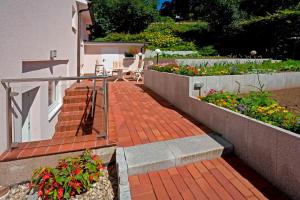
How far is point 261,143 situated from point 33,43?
429cm

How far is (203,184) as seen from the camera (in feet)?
10.3

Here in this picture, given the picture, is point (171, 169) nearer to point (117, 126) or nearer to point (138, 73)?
point (117, 126)

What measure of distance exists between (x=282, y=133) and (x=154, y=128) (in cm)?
258

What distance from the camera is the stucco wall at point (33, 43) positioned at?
3371 millimetres

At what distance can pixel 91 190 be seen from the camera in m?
3.20

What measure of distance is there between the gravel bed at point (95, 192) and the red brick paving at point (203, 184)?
0.31 m

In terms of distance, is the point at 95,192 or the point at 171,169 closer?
the point at 95,192

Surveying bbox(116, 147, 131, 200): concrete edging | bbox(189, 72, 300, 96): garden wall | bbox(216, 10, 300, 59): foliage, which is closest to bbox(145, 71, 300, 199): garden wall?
bbox(189, 72, 300, 96): garden wall

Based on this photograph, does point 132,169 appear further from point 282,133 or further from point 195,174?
point 282,133

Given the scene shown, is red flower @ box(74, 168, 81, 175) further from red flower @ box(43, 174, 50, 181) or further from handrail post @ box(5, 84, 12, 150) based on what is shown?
handrail post @ box(5, 84, 12, 150)

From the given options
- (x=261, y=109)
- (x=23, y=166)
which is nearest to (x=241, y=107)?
(x=261, y=109)

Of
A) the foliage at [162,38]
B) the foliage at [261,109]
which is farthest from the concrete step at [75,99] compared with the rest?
the foliage at [162,38]

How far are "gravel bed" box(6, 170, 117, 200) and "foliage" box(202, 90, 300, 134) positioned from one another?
2.52 m

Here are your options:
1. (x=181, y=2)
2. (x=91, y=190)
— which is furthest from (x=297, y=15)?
(x=181, y=2)
